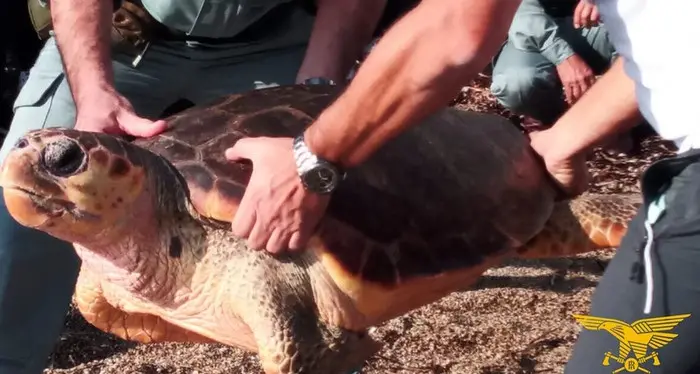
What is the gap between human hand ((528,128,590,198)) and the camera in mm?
1277

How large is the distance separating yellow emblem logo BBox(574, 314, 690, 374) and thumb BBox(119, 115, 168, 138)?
686mm

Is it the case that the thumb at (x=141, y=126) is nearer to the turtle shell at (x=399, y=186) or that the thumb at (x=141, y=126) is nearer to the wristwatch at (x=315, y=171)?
the turtle shell at (x=399, y=186)

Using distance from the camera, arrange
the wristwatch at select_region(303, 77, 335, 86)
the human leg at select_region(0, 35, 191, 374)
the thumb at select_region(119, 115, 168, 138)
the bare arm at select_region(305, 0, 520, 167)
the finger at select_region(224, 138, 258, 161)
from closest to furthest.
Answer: the bare arm at select_region(305, 0, 520, 167) < the finger at select_region(224, 138, 258, 161) < the thumb at select_region(119, 115, 168, 138) < the human leg at select_region(0, 35, 191, 374) < the wristwatch at select_region(303, 77, 335, 86)

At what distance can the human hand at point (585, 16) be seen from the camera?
7.78 feet

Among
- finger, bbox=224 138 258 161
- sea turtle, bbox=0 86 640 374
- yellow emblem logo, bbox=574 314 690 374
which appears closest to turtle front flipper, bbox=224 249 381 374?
sea turtle, bbox=0 86 640 374

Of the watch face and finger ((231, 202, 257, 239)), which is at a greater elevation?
the watch face

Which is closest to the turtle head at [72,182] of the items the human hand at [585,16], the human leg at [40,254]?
the human leg at [40,254]

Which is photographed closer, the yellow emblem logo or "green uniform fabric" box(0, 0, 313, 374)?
the yellow emblem logo

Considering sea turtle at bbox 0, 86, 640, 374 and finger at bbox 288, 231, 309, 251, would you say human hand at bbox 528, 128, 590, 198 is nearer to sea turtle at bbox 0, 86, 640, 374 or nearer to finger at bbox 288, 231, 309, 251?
sea turtle at bbox 0, 86, 640, 374

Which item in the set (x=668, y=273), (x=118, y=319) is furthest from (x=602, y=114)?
(x=118, y=319)

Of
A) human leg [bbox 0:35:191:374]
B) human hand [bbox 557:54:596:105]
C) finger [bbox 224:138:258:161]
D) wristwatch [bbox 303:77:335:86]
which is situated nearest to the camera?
finger [bbox 224:138:258:161]

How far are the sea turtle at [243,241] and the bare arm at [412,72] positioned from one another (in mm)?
188

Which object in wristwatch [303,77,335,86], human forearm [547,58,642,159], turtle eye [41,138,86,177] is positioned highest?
human forearm [547,58,642,159]

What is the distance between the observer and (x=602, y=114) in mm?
1120
